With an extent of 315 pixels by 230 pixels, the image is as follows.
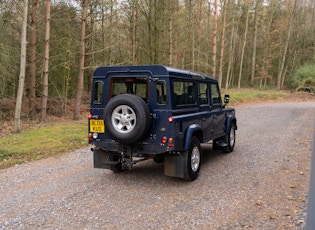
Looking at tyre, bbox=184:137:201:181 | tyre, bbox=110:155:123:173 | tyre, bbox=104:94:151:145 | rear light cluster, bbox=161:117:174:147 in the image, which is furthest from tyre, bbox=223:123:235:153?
tyre, bbox=104:94:151:145

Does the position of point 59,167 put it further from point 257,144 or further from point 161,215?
point 257,144

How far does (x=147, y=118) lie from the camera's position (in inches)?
190

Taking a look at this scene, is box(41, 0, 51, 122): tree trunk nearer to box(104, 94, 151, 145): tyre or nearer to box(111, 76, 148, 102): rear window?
box(111, 76, 148, 102): rear window

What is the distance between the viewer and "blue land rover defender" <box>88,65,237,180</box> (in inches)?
193

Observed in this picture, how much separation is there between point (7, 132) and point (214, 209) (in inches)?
340

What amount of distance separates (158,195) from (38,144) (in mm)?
4745

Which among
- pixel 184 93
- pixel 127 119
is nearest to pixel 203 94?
pixel 184 93

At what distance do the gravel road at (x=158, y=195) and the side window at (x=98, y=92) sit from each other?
1.52 meters

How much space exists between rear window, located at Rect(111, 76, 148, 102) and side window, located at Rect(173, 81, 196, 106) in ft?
1.74

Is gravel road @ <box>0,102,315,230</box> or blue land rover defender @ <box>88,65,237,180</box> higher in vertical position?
blue land rover defender @ <box>88,65,237,180</box>

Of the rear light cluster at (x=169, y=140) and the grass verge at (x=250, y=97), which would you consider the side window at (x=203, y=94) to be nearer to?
the rear light cluster at (x=169, y=140)

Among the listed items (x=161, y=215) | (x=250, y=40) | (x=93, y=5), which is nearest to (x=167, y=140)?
(x=161, y=215)

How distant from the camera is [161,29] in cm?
1750

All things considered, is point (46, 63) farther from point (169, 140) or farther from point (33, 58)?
point (169, 140)
